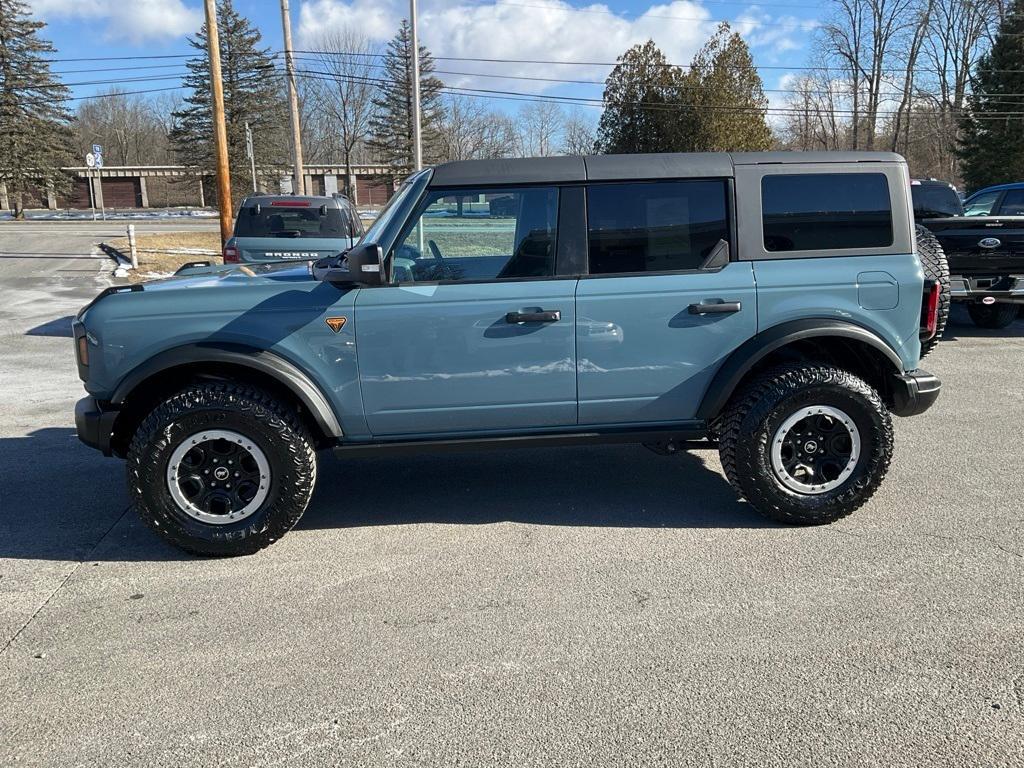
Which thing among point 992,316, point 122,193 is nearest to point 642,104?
point 992,316

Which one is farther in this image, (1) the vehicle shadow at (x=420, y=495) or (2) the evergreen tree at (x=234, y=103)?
(2) the evergreen tree at (x=234, y=103)

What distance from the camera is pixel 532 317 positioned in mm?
4148

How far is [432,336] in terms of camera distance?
4152mm

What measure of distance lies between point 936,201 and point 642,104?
2065 cm

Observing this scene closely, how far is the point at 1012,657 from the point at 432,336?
285 cm

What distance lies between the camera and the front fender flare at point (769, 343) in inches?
169

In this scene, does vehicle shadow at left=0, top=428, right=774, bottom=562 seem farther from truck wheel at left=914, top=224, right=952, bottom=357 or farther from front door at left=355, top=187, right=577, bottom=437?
truck wheel at left=914, top=224, right=952, bottom=357

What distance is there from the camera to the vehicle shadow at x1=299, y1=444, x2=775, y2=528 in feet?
15.3

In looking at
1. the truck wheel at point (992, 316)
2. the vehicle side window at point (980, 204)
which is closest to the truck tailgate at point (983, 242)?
the truck wheel at point (992, 316)

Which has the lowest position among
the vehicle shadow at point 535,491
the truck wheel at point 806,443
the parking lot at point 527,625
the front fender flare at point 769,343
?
the parking lot at point 527,625

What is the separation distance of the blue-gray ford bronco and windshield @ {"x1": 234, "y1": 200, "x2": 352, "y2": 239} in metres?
5.61

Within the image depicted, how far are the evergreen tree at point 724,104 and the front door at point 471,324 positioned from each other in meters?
27.0

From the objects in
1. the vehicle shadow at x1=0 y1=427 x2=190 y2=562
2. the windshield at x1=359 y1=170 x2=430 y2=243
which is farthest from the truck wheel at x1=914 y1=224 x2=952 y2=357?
the vehicle shadow at x1=0 y1=427 x2=190 y2=562

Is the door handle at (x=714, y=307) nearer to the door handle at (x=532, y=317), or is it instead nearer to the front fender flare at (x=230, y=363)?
the door handle at (x=532, y=317)
